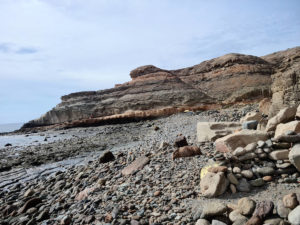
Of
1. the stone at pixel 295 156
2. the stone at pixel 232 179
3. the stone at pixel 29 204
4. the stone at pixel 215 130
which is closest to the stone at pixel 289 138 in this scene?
Answer: the stone at pixel 295 156

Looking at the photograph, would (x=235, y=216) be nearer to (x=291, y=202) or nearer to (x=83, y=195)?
(x=291, y=202)

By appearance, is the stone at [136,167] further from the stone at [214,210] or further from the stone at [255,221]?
the stone at [255,221]

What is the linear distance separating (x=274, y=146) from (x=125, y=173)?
12.2 feet

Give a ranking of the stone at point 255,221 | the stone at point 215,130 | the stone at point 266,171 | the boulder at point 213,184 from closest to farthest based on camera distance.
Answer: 1. the stone at point 255,221
2. the boulder at point 213,184
3. the stone at point 266,171
4. the stone at point 215,130

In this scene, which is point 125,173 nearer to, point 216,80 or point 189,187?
point 189,187

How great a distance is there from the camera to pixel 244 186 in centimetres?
385

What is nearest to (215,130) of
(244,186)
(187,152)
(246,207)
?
(187,152)

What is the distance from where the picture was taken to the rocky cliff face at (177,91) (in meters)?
40.0

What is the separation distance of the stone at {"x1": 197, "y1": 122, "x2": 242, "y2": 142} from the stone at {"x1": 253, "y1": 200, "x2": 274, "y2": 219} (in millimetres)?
3894

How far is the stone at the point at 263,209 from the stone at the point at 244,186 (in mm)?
643

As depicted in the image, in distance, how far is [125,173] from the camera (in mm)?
6039

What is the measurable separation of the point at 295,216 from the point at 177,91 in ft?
137

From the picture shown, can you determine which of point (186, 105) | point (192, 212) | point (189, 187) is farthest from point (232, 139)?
point (186, 105)

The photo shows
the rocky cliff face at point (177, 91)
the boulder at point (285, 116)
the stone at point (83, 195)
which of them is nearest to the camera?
the boulder at point (285, 116)
